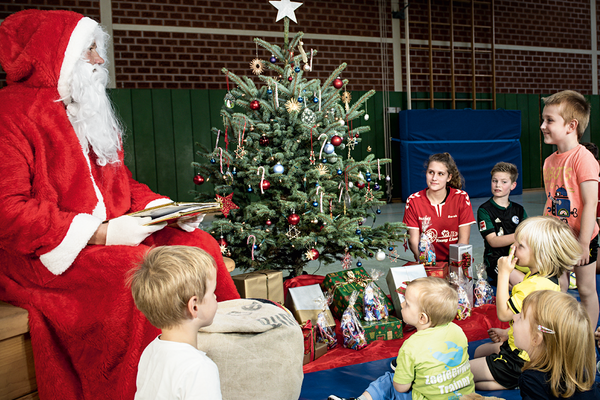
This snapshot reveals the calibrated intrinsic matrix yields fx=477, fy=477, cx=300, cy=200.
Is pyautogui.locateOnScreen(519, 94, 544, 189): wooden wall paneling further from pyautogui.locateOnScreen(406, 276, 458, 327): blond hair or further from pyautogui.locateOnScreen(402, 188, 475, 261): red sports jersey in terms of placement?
pyautogui.locateOnScreen(406, 276, 458, 327): blond hair

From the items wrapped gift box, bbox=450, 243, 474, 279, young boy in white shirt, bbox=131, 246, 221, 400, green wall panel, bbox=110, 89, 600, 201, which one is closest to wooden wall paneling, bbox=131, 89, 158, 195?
green wall panel, bbox=110, 89, 600, 201

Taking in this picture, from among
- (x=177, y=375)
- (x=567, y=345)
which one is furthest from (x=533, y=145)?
(x=177, y=375)

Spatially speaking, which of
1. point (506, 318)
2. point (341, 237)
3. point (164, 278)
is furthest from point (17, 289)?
point (506, 318)

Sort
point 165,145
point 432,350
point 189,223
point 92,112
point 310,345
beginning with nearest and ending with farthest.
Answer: point 432,350 < point 92,112 < point 189,223 < point 310,345 < point 165,145

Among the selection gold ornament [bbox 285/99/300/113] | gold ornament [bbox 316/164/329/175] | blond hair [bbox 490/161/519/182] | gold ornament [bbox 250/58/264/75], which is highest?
gold ornament [bbox 250/58/264/75]

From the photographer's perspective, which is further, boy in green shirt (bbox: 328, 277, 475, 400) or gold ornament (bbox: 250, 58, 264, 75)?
gold ornament (bbox: 250, 58, 264, 75)

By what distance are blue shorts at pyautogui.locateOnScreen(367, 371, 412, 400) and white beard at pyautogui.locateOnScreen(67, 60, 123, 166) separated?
148 centimetres

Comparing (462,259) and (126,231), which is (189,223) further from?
(462,259)

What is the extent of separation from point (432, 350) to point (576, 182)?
4.76 feet

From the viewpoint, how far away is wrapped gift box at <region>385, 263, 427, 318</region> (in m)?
2.81

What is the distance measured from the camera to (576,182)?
2531 millimetres

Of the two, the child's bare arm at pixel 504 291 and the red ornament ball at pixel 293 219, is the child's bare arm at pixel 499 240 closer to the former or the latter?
the child's bare arm at pixel 504 291

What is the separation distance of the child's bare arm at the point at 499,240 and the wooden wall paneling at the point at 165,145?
Result: 5.81 m

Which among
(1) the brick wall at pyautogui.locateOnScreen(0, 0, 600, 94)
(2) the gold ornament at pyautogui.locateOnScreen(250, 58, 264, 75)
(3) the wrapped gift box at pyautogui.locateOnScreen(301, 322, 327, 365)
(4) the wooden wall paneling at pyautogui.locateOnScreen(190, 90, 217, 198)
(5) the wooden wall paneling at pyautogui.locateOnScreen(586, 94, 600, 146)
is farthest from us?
(5) the wooden wall paneling at pyautogui.locateOnScreen(586, 94, 600, 146)
